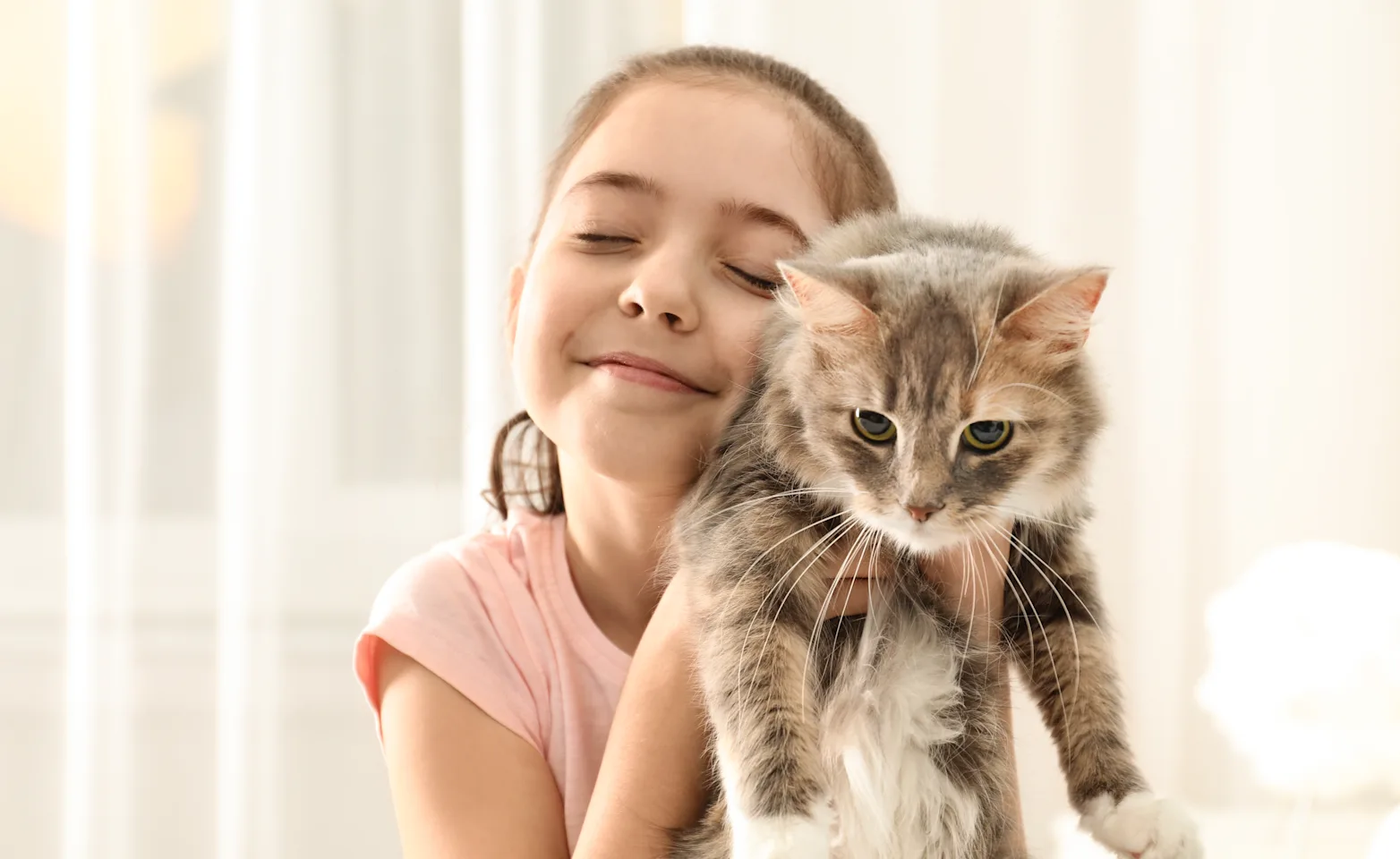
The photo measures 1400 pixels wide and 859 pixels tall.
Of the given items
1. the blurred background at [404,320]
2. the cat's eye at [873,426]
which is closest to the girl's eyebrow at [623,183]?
the cat's eye at [873,426]

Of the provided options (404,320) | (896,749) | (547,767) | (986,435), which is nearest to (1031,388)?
(986,435)

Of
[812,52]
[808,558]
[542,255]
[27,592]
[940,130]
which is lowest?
[27,592]

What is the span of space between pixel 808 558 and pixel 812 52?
1.41 metres

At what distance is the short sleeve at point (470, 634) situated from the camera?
1.45 m

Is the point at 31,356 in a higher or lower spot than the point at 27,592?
higher

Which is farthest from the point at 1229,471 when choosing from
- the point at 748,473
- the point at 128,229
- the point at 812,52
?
the point at 128,229

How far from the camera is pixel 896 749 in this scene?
1.17 meters

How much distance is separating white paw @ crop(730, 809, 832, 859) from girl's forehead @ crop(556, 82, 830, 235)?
28.5 inches

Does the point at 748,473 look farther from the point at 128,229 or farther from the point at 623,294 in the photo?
the point at 128,229

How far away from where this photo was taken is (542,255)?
4.82 ft

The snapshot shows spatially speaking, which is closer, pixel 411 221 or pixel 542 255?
pixel 542 255

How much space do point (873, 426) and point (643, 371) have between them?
33 centimetres

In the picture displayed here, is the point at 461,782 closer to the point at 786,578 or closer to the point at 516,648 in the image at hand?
the point at 516,648

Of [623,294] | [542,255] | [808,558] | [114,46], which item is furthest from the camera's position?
[114,46]
